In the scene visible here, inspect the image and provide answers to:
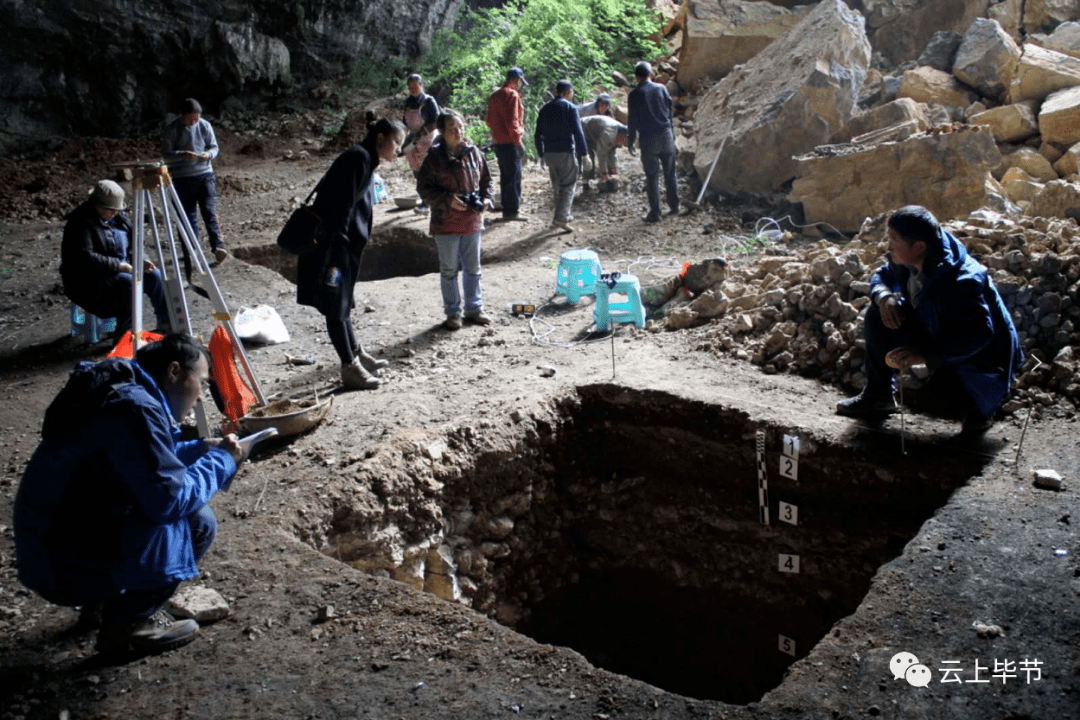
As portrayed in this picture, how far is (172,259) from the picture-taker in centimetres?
509

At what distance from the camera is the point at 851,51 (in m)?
11.6

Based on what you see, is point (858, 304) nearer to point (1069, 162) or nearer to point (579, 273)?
point (579, 273)

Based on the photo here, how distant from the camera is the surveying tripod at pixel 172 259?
476 centimetres

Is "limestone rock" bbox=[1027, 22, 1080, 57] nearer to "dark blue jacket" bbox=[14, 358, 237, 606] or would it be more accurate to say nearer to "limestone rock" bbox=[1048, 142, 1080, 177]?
"limestone rock" bbox=[1048, 142, 1080, 177]

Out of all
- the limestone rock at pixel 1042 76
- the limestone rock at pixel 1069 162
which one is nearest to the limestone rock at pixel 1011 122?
the limestone rock at pixel 1042 76

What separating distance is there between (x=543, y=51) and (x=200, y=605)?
12670mm

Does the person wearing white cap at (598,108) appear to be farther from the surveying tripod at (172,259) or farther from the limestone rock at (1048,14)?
the surveying tripod at (172,259)

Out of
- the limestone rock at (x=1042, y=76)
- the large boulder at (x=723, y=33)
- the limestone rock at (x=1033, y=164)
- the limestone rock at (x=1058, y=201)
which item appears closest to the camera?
the limestone rock at (x=1058, y=201)

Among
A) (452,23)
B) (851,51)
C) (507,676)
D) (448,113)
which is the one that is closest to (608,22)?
(452,23)

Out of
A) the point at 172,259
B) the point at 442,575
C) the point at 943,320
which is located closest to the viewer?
the point at 943,320

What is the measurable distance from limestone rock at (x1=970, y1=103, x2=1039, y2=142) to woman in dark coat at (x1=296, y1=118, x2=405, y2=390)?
8.49 metres

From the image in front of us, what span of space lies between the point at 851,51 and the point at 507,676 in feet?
35.1

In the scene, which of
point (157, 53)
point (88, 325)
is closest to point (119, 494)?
point (88, 325)

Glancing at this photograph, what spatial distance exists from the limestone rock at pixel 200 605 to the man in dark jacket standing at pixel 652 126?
322 inches
